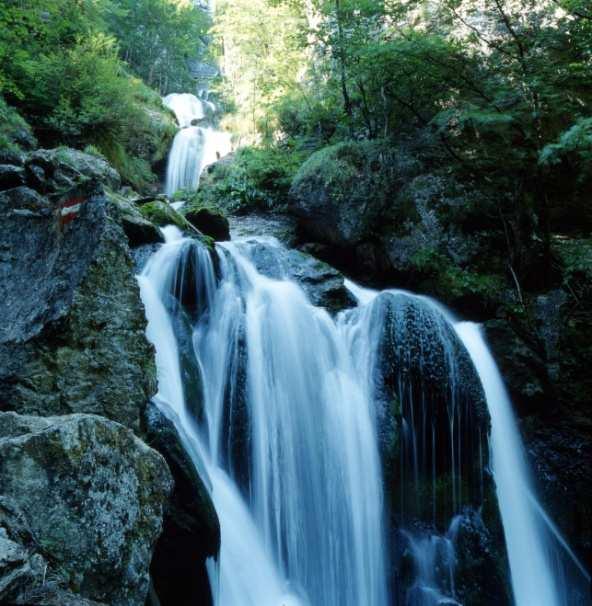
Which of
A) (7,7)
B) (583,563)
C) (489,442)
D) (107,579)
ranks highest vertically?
(7,7)

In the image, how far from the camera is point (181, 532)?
3.05 m

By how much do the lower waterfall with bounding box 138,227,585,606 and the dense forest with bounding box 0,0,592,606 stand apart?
0.03 meters

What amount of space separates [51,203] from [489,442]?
5.37 meters

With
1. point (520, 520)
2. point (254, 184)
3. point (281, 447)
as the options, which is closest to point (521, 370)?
point (520, 520)

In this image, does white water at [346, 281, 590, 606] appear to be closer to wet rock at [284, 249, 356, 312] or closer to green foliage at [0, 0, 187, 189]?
wet rock at [284, 249, 356, 312]

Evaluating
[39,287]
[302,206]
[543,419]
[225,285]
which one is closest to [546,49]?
[302,206]

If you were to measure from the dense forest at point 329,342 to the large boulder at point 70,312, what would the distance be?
2cm

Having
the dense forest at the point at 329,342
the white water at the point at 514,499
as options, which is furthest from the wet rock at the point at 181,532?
the white water at the point at 514,499

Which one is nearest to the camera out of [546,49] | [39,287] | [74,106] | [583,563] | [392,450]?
[39,287]

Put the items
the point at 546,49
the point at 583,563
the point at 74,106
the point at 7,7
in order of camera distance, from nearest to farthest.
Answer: the point at 583,563
the point at 546,49
the point at 7,7
the point at 74,106

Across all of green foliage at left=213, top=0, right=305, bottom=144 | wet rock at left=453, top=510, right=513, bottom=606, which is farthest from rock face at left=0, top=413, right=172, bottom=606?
green foliage at left=213, top=0, right=305, bottom=144

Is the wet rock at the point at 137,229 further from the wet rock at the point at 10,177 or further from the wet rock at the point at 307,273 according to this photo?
the wet rock at the point at 10,177

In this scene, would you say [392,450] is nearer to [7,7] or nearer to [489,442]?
[489,442]

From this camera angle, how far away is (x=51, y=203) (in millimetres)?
3498
